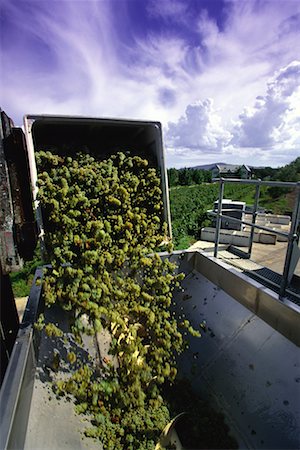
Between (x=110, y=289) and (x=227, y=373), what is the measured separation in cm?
130

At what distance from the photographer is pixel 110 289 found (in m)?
2.42

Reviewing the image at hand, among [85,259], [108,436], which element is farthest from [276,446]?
[85,259]

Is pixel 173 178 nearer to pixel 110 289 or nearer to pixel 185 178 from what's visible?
pixel 185 178

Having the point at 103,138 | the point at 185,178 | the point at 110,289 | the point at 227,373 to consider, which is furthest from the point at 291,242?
the point at 185,178

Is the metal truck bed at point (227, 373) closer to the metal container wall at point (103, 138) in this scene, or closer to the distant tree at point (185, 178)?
the metal container wall at point (103, 138)

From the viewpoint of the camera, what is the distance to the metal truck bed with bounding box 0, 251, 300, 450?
1748 mm

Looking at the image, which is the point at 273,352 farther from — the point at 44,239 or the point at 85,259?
the point at 44,239

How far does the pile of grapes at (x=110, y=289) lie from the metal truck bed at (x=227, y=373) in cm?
17

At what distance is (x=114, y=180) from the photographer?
8.98 ft

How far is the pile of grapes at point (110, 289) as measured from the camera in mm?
2244

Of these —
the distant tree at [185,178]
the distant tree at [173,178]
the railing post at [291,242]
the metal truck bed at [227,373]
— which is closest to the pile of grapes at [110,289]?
the metal truck bed at [227,373]

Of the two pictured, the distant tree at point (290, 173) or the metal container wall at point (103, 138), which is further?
the distant tree at point (290, 173)

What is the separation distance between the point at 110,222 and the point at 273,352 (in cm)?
180

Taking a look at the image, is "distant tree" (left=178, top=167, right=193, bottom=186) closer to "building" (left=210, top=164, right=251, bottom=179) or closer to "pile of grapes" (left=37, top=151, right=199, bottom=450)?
"building" (left=210, top=164, right=251, bottom=179)
